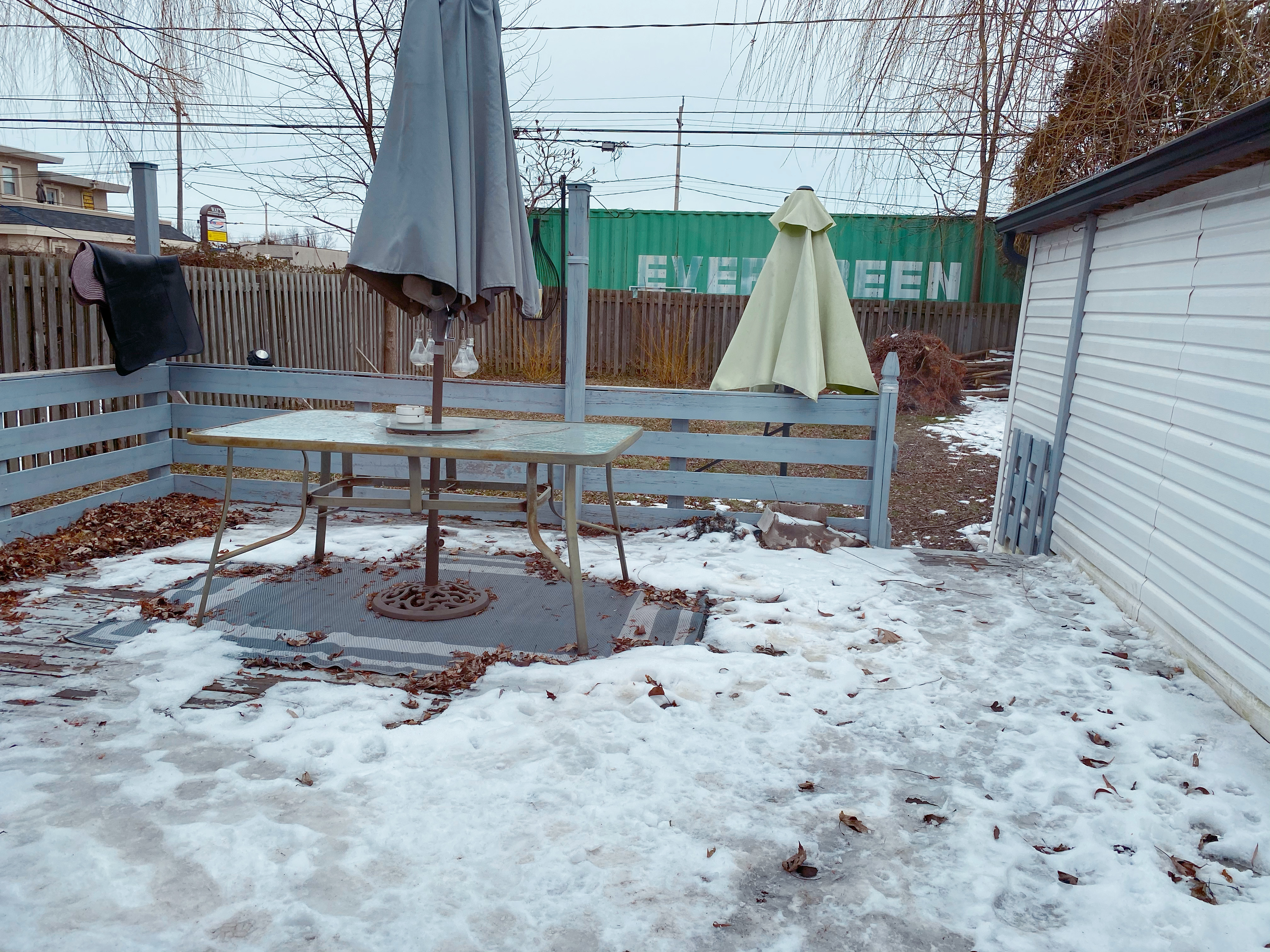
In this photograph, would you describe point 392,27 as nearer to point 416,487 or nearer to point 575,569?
point 416,487

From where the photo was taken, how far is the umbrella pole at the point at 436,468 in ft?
11.0

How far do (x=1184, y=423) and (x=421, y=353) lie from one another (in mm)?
3178

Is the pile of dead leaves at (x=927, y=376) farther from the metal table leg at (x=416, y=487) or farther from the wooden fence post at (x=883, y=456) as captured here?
the metal table leg at (x=416, y=487)

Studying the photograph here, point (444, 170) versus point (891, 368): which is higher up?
point (444, 170)

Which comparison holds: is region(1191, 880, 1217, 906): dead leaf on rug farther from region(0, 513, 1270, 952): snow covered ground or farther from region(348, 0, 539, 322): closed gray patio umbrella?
region(348, 0, 539, 322): closed gray patio umbrella

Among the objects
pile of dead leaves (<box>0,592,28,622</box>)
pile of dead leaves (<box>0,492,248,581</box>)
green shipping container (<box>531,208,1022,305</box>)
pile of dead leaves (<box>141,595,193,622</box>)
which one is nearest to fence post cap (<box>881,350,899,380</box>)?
pile of dead leaves (<box>141,595,193,622</box>)

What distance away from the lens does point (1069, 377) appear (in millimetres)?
4844

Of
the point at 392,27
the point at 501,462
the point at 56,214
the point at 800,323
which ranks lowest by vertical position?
the point at 501,462

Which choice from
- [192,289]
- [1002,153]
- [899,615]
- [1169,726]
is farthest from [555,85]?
[1169,726]

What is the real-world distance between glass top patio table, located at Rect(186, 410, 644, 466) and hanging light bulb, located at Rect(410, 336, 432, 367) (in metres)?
0.31

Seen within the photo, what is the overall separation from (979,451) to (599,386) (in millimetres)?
5247

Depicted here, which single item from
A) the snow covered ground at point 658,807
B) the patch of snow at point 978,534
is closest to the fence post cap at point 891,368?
the snow covered ground at point 658,807

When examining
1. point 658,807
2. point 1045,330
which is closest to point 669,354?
point 1045,330

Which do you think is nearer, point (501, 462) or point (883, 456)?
point (501, 462)
